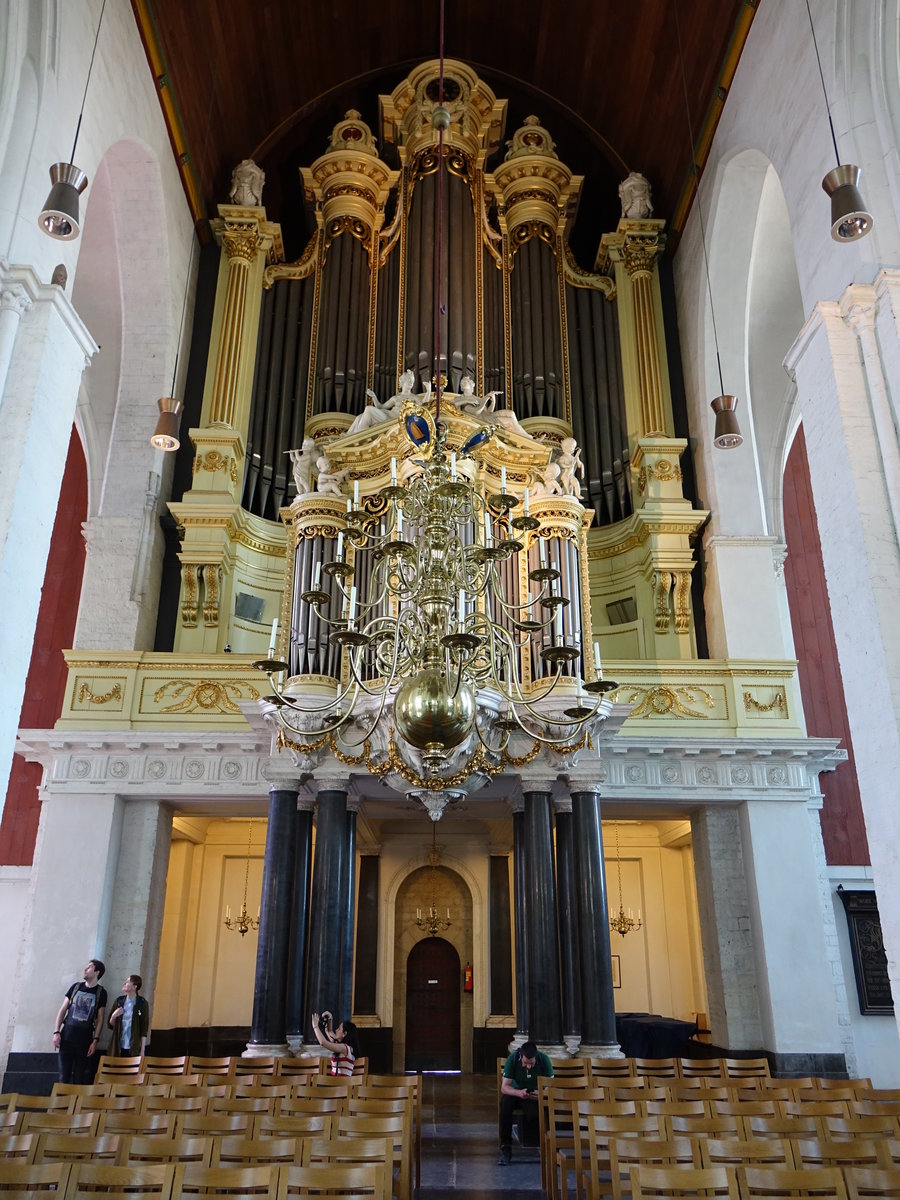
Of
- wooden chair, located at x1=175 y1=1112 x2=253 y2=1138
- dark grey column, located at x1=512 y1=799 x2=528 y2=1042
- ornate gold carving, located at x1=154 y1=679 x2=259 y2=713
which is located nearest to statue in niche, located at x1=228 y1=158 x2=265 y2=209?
ornate gold carving, located at x1=154 y1=679 x2=259 y2=713

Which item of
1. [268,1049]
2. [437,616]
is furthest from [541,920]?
[437,616]

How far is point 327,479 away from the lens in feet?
33.6

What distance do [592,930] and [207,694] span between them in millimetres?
4734

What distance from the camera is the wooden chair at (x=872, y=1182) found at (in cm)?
353

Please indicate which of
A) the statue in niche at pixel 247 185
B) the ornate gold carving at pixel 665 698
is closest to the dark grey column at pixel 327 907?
the ornate gold carving at pixel 665 698

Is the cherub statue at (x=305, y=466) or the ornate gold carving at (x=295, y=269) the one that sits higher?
the ornate gold carving at (x=295, y=269)

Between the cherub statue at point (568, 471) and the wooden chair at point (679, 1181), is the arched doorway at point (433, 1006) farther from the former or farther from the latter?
the wooden chair at point (679, 1181)

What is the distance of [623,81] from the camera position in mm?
13945

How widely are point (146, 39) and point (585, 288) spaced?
6.70 meters

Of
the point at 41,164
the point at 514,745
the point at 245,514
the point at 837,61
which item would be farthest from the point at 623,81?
the point at 514,745

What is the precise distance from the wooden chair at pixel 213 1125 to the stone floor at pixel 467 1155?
6.31 feet

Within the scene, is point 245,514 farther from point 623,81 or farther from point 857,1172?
point 857,1172

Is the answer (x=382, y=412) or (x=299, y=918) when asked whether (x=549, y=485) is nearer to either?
(x=382, y=412)

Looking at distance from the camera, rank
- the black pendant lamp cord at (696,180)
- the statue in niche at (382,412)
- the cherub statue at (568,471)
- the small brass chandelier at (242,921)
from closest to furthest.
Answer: the cherub statue at (568,471) < the statue in niche at (382,412) < the black pendant lamp cord at (696,180) < the small brass chandelier at (242,921)
